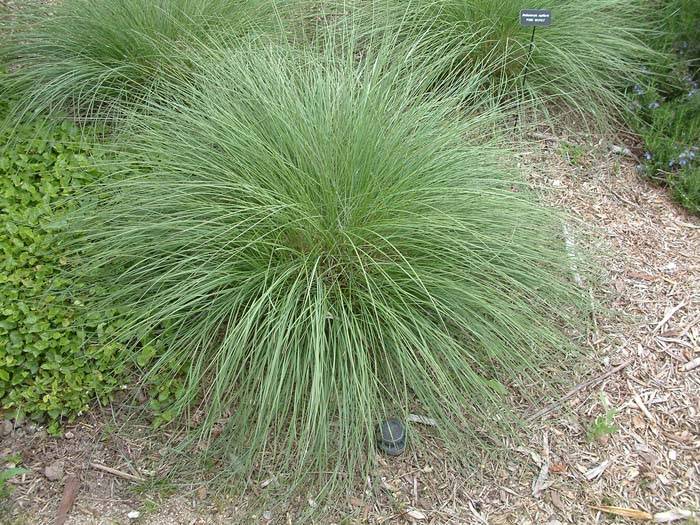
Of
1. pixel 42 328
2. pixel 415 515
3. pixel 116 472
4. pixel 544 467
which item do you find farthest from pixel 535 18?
pixel 116 472

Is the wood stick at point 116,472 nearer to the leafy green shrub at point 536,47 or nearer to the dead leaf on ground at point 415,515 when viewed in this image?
the dead leaf on ground at point 415,515

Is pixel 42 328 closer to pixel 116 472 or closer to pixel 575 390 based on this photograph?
pixel 116 472

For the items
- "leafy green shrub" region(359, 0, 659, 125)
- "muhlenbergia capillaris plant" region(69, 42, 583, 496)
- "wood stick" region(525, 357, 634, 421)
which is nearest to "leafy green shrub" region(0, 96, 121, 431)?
"muhlenbergia capillaris plant" region(69, 42, 583, 496)

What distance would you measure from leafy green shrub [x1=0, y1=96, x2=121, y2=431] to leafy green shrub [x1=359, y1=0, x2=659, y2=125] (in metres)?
2.07

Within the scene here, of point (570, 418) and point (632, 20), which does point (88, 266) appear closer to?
point (570, 418)

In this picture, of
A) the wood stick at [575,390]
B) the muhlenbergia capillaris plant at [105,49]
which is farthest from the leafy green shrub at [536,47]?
the wood stick at [575,390]

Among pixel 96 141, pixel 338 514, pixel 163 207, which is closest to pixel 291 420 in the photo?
pixel 338 514

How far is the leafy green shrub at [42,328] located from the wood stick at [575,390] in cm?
168

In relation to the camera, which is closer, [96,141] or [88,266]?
[88,266]

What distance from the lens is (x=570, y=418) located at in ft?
8.60

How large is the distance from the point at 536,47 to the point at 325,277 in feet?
6.92

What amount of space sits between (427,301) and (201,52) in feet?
6.44

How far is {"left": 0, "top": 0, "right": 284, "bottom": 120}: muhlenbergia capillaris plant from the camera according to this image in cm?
351

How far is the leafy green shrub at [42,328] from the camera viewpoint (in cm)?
250
